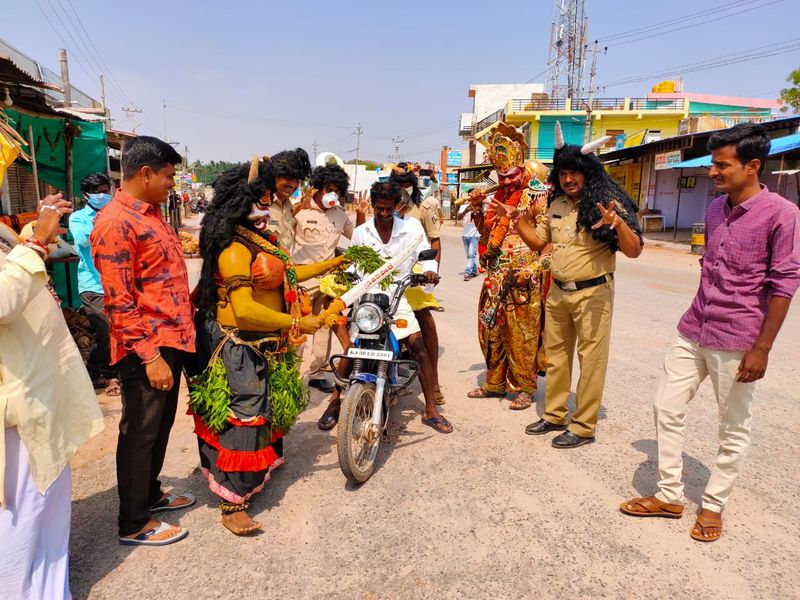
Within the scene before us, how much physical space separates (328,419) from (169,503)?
55.3 inches

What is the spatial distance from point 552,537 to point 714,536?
32.1 inches

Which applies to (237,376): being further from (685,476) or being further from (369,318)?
(685,476)

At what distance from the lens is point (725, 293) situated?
8.95ft

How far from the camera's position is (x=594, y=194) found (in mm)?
3568

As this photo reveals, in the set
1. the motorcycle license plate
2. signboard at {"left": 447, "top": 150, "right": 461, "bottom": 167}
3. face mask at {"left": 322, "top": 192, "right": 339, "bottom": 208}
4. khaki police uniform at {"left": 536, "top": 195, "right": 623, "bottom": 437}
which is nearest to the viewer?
the motorcycle license plate

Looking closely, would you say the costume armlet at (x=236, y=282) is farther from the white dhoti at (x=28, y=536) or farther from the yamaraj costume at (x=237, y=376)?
the white dhoti at (x=28, y=536)

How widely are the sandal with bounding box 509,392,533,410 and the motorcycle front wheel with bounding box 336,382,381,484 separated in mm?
1512

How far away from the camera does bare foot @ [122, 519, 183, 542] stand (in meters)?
2.72

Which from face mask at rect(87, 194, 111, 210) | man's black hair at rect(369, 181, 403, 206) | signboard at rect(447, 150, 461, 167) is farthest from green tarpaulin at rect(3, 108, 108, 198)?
signboard at rect(447, 150, 461, 167)

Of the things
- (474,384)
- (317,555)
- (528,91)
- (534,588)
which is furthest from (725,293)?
(528,91)

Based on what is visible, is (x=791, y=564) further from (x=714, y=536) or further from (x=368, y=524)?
(x=368, y=524)

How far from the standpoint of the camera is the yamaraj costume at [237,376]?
285cm

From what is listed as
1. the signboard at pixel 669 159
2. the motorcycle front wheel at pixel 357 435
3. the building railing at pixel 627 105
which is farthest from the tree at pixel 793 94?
the motorcycle front wheel at pixel 357 435

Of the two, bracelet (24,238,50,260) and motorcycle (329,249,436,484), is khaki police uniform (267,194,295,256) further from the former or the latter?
bracelet (24,238,50,260)
